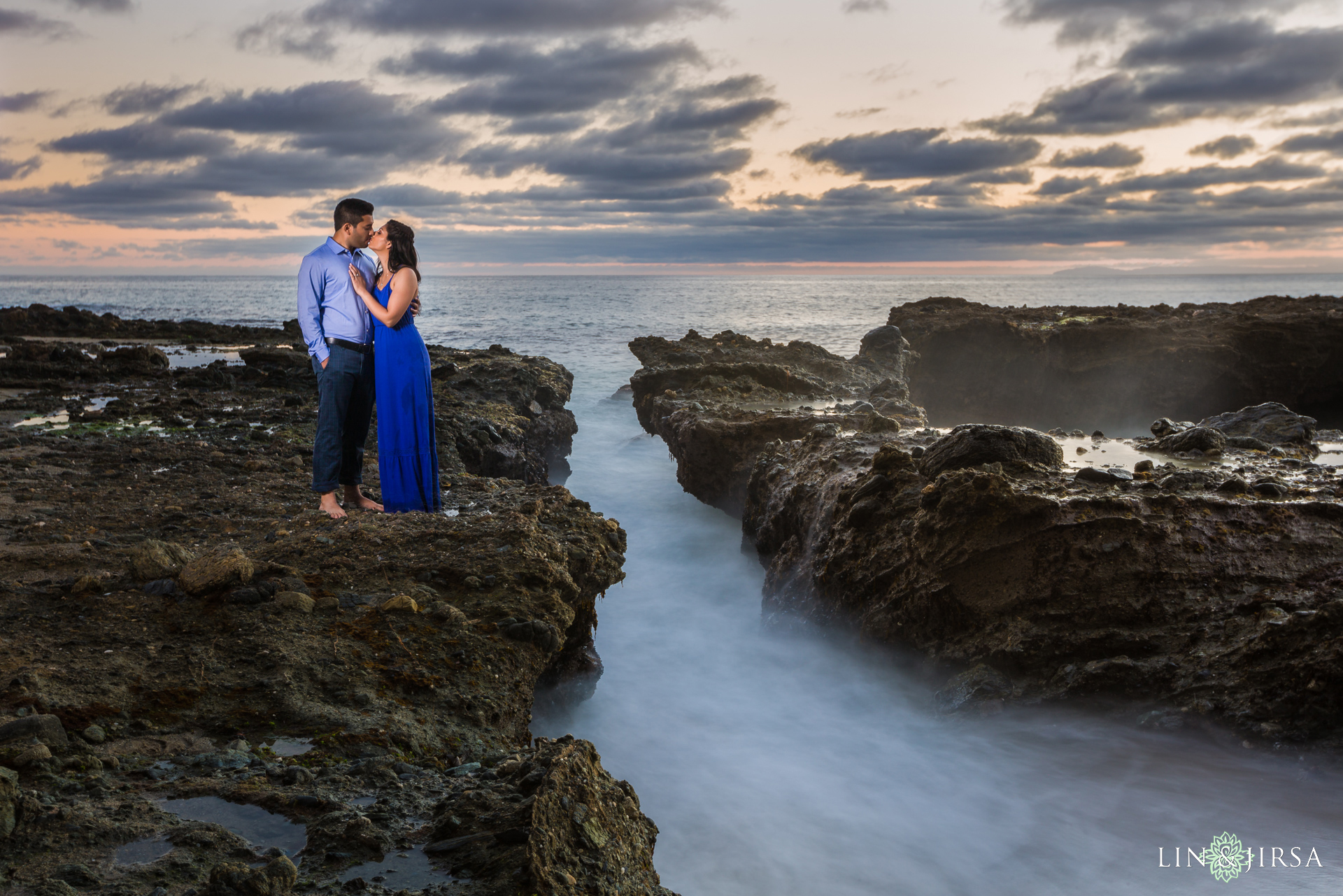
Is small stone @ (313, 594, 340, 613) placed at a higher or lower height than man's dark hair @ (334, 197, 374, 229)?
lower

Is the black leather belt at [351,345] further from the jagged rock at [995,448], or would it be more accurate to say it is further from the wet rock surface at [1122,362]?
the wet rock surface at [1122,362]

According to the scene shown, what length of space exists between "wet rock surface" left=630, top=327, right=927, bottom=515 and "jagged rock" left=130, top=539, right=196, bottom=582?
555cm

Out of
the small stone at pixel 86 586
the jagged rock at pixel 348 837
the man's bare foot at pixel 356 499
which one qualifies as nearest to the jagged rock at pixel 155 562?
the small stone at pixel 86 586

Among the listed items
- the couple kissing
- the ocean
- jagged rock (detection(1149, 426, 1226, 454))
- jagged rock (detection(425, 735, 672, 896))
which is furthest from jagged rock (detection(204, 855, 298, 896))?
jagged rock (detection(1149, 426, 1226, 454))

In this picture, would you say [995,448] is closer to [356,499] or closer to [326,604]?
[326,604]

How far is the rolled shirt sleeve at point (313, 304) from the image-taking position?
526 cm

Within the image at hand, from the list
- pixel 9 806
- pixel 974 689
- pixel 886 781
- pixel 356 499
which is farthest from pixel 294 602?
pixel 974 689

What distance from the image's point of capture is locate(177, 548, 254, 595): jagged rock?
12.4 ft

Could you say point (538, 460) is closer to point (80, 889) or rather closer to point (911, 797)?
point (911, 797)

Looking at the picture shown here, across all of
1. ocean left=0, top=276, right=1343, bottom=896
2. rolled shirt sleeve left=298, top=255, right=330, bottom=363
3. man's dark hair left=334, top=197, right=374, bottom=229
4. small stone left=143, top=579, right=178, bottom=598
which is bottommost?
ocean left=0, top=276, right=1343, bottom=896

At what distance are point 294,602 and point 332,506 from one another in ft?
5.58

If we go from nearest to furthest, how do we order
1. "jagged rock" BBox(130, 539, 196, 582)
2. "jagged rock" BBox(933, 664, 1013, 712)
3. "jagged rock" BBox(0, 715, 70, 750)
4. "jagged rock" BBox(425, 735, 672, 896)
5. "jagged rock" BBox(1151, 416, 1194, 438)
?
"jagged rock" BBox(425, 735, 672, 896), "jagged rock" BBox(0, 715, 70, 750), "jagged rock" BBox(130, 539, 196, 582), "jagged rock" BBox(933, 664, 1013, 712), "jagged rock" BBox(1151, 416, 1194, 438)

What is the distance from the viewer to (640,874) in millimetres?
2436

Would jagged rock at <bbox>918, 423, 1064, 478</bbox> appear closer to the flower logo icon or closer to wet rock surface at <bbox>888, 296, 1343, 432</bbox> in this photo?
the flower logo icon
